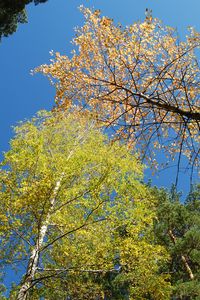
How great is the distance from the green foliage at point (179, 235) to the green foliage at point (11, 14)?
10.1 m

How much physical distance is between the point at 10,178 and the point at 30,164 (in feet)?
2.12

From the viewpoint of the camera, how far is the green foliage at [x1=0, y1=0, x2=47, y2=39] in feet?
33.3

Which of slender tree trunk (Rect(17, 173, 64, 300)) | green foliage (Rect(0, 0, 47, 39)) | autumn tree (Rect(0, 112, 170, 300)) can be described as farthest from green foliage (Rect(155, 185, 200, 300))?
green foliage (Rect(0, 0, 47, 39))

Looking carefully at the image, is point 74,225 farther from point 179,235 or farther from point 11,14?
point 179,235

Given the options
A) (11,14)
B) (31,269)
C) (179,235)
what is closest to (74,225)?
(31,269)

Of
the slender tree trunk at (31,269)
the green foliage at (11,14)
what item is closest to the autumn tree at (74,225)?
the slender tree trunk at (31,269)

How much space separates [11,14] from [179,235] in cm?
1258

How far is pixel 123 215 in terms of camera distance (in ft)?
26.3

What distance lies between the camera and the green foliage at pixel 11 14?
1015 centimetres

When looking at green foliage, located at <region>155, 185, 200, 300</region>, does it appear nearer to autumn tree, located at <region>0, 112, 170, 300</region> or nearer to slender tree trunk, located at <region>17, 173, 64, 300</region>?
autumn tree, located at <region>0, 112, 170, 300</region>

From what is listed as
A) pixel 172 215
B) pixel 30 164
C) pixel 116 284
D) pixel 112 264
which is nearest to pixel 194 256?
pixel 172 215

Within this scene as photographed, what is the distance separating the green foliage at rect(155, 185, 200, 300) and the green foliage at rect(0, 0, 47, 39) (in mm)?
10069

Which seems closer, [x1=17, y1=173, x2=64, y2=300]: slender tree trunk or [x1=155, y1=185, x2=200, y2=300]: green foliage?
[x1=17, y1=173, x2=64, y2=300]: slender tree trunk

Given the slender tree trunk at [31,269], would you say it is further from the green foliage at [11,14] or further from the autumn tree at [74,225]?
the green foliage at [11,14]
